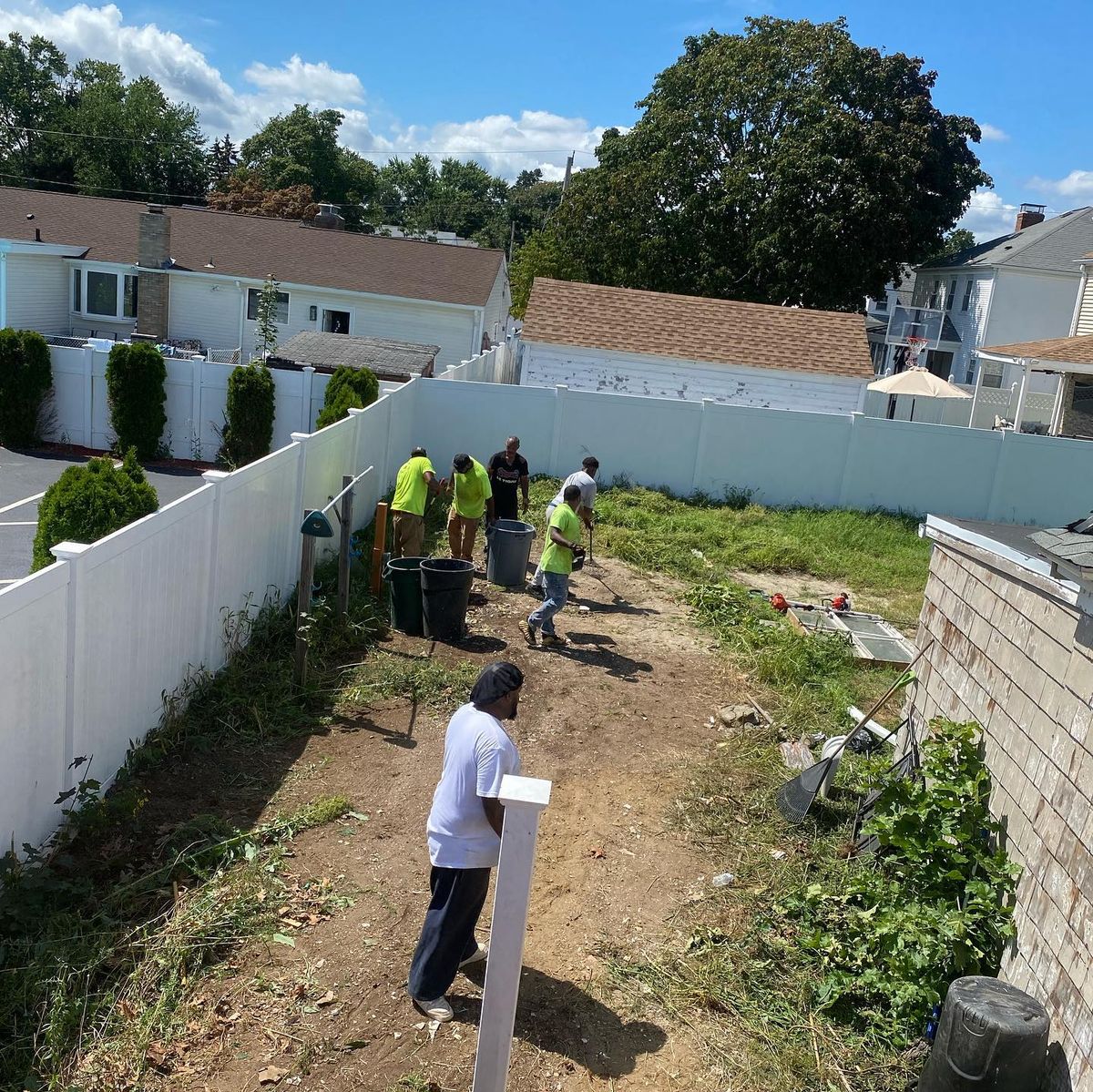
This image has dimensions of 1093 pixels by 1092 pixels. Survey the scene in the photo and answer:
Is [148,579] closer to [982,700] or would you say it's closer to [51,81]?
[982,700]

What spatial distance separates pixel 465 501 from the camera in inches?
450

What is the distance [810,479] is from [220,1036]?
1534 centimetres

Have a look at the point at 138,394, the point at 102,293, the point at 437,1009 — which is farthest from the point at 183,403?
the point at 437,1009

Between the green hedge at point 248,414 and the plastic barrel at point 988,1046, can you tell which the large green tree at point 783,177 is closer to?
the green hedge at point 248,414

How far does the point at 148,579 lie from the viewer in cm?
645

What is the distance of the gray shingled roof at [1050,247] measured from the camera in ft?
120

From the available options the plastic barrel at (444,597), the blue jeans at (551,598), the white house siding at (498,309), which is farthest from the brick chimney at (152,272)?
the blue jeans at (551,598)

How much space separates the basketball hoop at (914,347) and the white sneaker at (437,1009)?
37345 mm

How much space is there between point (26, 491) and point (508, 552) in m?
8.26

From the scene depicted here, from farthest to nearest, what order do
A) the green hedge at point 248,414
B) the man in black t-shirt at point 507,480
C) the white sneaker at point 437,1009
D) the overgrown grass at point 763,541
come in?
the green hedge at point 248,414
the overgrown grass at point 763,541
the man in black t-shirt at point 507,480
the white sneaker at point 437,1009

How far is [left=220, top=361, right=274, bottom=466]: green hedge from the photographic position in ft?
59.5

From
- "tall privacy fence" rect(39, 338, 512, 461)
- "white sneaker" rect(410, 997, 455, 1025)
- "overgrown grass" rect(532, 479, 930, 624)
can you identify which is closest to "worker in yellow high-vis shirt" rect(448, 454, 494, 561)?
"overgrown grass" rect(532, 479, 930, 624)

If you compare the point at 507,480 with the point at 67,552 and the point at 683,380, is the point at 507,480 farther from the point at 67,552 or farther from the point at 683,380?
the point at 683,380

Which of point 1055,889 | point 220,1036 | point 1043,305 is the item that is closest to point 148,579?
point 220,1036
